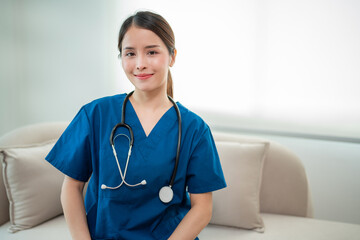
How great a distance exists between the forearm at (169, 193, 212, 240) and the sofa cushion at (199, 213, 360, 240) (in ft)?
1.16

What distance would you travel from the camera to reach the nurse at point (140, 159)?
1011 millimetres

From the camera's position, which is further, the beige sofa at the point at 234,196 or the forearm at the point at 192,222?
the beige sofa at the point at 234,196

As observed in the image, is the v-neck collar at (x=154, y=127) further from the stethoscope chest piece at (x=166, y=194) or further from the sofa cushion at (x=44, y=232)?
the sofa cushion at (x=44, y=232)

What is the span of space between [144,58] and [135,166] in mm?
334

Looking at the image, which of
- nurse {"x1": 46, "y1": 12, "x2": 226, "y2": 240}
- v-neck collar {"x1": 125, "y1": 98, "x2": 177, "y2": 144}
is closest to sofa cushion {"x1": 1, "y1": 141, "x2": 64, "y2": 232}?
nurse {"x1": 46, "y1": 12, "x2": 226, "y2": 240}

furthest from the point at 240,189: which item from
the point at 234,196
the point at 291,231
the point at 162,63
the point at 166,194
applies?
the point at 162,63

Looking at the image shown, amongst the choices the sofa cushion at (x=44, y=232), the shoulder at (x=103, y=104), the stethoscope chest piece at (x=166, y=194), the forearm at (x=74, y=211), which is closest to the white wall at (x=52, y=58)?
the sofa cushion at (x=44, y=232)

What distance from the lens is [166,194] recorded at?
100cm

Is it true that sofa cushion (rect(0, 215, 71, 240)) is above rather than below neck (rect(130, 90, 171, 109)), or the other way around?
below

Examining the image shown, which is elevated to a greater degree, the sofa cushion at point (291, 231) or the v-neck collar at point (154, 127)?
the v-neck collar at point (154, 127)

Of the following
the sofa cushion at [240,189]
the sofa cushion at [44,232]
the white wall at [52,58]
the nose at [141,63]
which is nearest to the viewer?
the nose at [141,63]

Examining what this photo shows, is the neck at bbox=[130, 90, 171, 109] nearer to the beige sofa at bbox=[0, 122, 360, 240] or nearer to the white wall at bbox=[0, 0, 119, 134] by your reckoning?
the beige sofa at bbox=[0, 122, 360, 240]

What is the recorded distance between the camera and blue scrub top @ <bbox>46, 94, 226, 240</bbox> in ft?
3.31

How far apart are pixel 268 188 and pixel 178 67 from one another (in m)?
0.99
